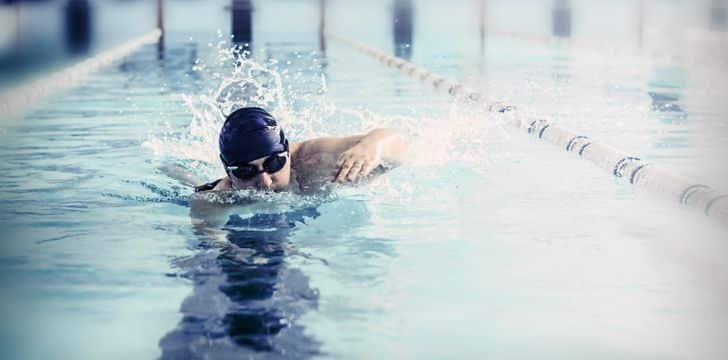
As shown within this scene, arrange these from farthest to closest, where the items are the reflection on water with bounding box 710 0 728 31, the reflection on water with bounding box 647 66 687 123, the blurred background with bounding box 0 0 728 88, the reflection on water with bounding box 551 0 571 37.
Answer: the reflection on water with bounding box 551 0 571 37, the reflection on water with bounding box 710 0 728 31, the blurred background with bounding box 0 0 728 88, the reflection on water with bounding box 647 66 687 123

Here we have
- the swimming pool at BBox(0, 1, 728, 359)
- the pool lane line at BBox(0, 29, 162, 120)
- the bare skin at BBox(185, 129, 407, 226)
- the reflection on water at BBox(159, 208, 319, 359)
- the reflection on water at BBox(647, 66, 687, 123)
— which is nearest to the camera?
the reflection on water at BBox(159, 208, 319, 359)

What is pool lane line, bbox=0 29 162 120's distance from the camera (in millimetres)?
8219

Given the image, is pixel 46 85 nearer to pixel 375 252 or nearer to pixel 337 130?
pixel 337 130

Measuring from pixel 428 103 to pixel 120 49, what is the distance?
6.21m

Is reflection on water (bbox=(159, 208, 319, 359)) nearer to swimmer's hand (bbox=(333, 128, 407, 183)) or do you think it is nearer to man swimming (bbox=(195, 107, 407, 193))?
man swimming (bbox=(195, 107, 407, 193))

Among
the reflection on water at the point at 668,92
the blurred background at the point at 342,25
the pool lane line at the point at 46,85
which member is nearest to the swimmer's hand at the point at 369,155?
the reflection on water at the point at 668,92

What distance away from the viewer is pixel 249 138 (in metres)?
3.93

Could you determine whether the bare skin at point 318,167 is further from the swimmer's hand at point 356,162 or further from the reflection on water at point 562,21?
the reflection on water at point 562,21

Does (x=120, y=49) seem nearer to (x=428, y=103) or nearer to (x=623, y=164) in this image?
(x=428, y=103)

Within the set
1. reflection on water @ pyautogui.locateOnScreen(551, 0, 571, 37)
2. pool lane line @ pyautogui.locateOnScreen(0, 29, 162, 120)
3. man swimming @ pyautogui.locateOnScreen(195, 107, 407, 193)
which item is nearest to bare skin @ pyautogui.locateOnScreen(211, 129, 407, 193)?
man swimming @ pyautogui.locateOnScreen(195, 107, 407, 193)

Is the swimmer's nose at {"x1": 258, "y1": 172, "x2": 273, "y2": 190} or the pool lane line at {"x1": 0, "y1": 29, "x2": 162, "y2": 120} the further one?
the pool lane line at {"x1": 0, "y1": 29, "x2": 162, "y2": 120}

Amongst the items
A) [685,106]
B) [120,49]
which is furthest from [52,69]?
[685,106]

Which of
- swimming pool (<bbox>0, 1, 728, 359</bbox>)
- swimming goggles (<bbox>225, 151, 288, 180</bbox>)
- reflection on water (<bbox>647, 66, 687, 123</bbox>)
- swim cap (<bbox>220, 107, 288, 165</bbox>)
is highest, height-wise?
swim cap (<bbox>220, 107, 288, 165</bbox>)

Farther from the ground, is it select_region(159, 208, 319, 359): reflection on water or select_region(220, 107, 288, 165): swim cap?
select_region(220, 107, 288, 165): swim cap
